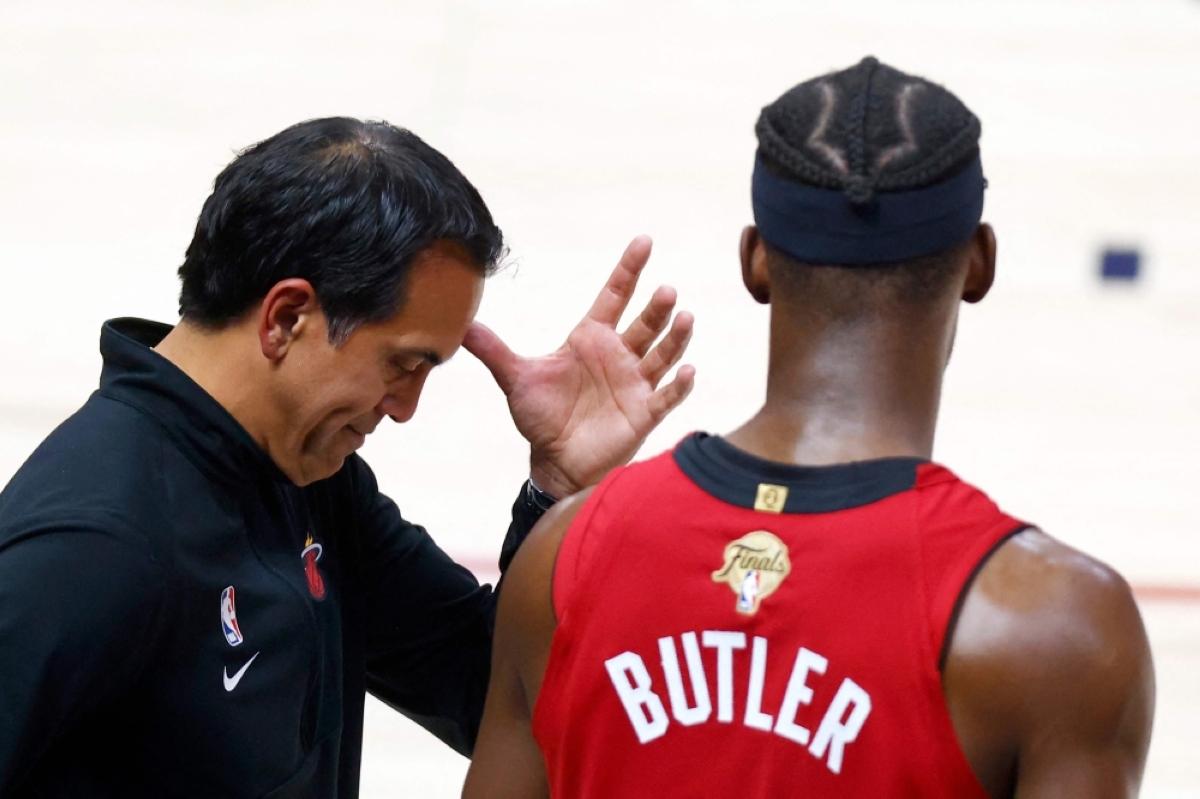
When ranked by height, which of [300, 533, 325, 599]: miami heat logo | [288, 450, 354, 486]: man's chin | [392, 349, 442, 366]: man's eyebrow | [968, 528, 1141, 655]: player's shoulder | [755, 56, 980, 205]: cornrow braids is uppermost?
[755, 56, 980, 205]: cornrow braids

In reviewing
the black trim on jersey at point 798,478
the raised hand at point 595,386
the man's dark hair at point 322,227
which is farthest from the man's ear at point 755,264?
the raised hand at point 595,386

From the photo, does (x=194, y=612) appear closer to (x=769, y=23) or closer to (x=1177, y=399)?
(x=1177, y=399)

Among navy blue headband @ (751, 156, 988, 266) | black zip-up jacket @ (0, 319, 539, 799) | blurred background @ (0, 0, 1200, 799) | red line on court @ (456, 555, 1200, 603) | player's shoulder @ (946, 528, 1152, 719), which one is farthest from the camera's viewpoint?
blurred background @ (0, 0, 1200, 799)

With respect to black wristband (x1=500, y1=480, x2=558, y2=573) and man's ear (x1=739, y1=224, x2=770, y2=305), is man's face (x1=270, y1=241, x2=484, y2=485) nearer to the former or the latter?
black wristband (x1=500, y1=480, x2=558, y2=573)

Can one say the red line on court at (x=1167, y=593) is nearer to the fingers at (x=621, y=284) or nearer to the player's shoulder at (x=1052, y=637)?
the fingers at (x=621, y=284)

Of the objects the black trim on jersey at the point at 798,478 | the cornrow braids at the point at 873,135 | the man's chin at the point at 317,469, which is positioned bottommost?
the man's chin at the point at 317,469

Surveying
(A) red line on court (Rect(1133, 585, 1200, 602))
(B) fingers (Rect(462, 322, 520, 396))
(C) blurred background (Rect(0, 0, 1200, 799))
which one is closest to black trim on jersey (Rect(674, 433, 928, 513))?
(B) fingers (Rect(462, 322, 520, 396))

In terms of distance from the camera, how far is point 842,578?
4.76 ft

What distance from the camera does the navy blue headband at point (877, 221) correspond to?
150cm

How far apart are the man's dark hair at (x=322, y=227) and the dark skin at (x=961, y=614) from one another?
0.63 meters

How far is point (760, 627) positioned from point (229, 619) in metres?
0.87

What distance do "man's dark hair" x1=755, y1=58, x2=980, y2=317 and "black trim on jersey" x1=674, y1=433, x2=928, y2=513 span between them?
0.16 meters

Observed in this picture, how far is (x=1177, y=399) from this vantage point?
6051 millimetres

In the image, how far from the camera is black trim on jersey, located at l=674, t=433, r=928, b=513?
Answer: 1.48 m
